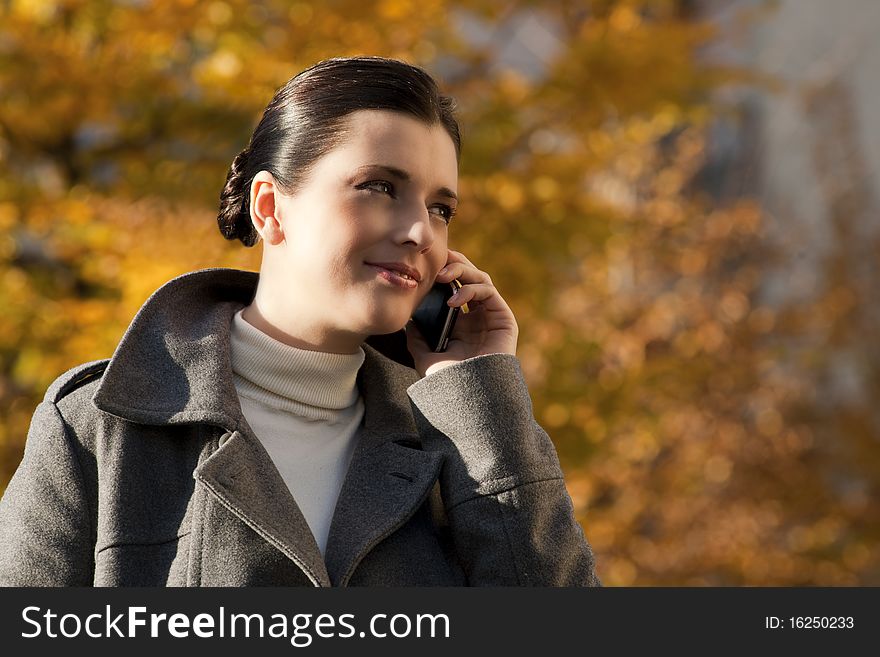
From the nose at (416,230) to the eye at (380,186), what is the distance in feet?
0.13

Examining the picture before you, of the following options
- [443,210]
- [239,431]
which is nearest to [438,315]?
[443,210]

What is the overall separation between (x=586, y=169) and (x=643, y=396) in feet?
4.54

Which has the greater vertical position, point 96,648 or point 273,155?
point 273,155

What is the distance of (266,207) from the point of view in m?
1.67

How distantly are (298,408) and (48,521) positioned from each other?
38 cm

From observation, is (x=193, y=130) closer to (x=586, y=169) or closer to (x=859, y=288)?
(x=586, y=169)

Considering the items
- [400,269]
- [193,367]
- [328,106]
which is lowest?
[193,367]

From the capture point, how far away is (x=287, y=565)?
4.87 feet

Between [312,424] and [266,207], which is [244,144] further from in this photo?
[312,424]

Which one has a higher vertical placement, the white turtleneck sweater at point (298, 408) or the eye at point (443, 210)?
the eye at point (443, 210)

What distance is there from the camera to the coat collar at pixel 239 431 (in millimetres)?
1479

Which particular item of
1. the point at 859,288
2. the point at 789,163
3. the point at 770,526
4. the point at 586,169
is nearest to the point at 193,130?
the point at 586,169

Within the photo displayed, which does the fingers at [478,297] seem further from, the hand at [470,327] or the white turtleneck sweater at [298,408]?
the white turtleneck sweater at [298,408]

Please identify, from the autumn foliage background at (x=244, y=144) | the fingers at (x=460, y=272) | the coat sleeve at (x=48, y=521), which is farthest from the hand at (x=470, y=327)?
the autumn foliage background at (x=244, y=144)
